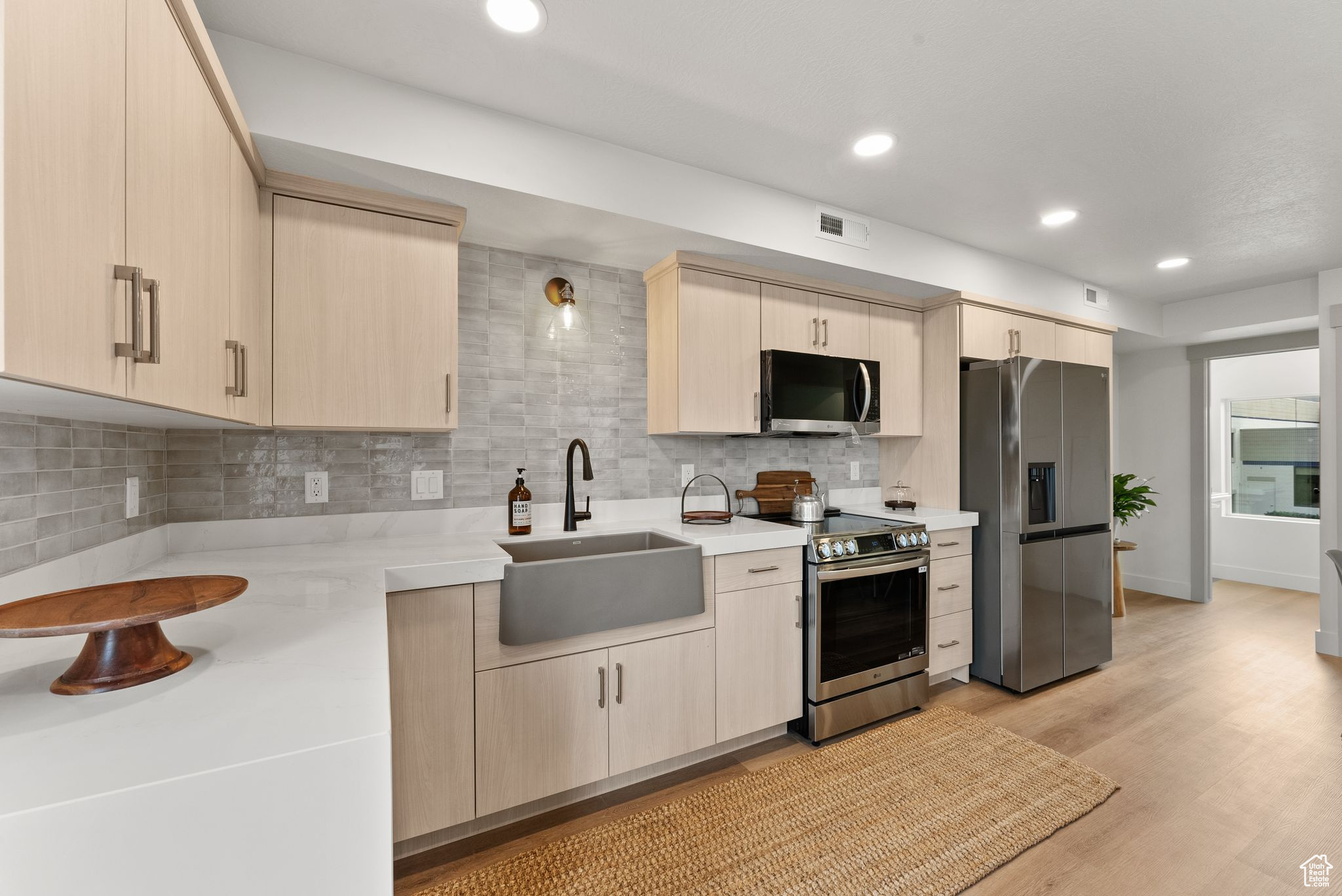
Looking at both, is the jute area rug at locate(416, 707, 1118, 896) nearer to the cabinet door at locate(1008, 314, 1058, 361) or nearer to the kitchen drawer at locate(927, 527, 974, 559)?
the kitchen drawer at locate(927, 527, 974, 559)

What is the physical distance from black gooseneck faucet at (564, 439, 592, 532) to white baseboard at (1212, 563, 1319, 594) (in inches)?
253

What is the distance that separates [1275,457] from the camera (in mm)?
5395

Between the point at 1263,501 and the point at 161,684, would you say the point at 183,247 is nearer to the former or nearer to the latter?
the point at 161,684

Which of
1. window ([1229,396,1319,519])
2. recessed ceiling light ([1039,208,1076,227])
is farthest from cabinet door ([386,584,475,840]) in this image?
window ([1229,396,1319,519])

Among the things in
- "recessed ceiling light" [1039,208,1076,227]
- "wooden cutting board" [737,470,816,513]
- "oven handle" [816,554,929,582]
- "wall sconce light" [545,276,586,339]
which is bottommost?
"oven handle" [816,554,929,582]

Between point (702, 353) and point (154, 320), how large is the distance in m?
1.97

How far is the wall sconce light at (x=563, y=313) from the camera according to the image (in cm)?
260

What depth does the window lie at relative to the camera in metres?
5.19

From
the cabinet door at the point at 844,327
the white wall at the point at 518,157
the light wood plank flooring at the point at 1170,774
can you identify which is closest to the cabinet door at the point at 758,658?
the light wood plank flooring at the point at 1170,774

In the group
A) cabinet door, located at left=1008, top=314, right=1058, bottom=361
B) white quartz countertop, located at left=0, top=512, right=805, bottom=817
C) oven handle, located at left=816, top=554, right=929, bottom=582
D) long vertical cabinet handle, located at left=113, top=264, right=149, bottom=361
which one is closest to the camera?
white quartz countertop, located at left=0, top=512, right=805, bottom=817

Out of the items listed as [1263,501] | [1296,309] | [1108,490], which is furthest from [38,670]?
[1263,501]

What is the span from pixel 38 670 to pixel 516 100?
1894mm

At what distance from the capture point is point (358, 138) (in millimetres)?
1794

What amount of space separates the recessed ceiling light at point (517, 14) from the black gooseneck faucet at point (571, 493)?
1372mm
